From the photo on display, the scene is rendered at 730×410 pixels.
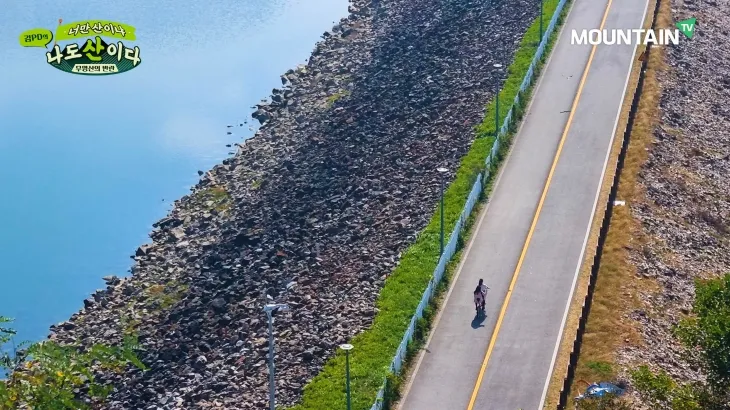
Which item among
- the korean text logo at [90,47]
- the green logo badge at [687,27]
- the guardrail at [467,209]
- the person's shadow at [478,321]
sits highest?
the korean text logo at [90,47]

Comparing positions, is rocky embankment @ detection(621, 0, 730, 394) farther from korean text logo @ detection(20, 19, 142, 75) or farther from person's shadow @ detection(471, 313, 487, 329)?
korean text logo @ detection(20, 19, 142, 75)

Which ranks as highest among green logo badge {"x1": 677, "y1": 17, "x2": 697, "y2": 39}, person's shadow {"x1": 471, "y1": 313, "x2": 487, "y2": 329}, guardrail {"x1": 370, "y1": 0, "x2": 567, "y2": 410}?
green logo badge {"x1": 677, "y1": 17, "x2": 697, "y2": 39}

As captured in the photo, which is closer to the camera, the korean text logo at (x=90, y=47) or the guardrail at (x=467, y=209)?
the guardrail at (x=467, y=209)

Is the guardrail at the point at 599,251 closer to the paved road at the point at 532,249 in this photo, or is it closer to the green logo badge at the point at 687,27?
the paved road at the point at 532,249

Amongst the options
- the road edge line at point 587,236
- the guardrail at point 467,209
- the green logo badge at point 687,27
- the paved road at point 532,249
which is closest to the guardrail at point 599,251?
the road edge line at point 587,236

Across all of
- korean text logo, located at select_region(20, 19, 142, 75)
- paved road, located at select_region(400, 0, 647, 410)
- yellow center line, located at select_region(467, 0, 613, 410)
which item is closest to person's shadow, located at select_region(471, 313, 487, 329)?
paved road, located at select_region(400, 0, 647, 410)

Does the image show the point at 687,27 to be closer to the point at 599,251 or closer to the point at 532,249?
the point at 599,251

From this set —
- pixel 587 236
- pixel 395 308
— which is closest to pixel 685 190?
pixel 587 236

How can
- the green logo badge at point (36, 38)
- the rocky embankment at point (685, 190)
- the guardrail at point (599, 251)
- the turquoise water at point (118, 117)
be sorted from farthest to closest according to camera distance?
the green logo badge at point (36, 38) → the turquoise water at point (118, 117) → the rocky embankment at point (685, 190) → the guardrail at point (599, 251)
